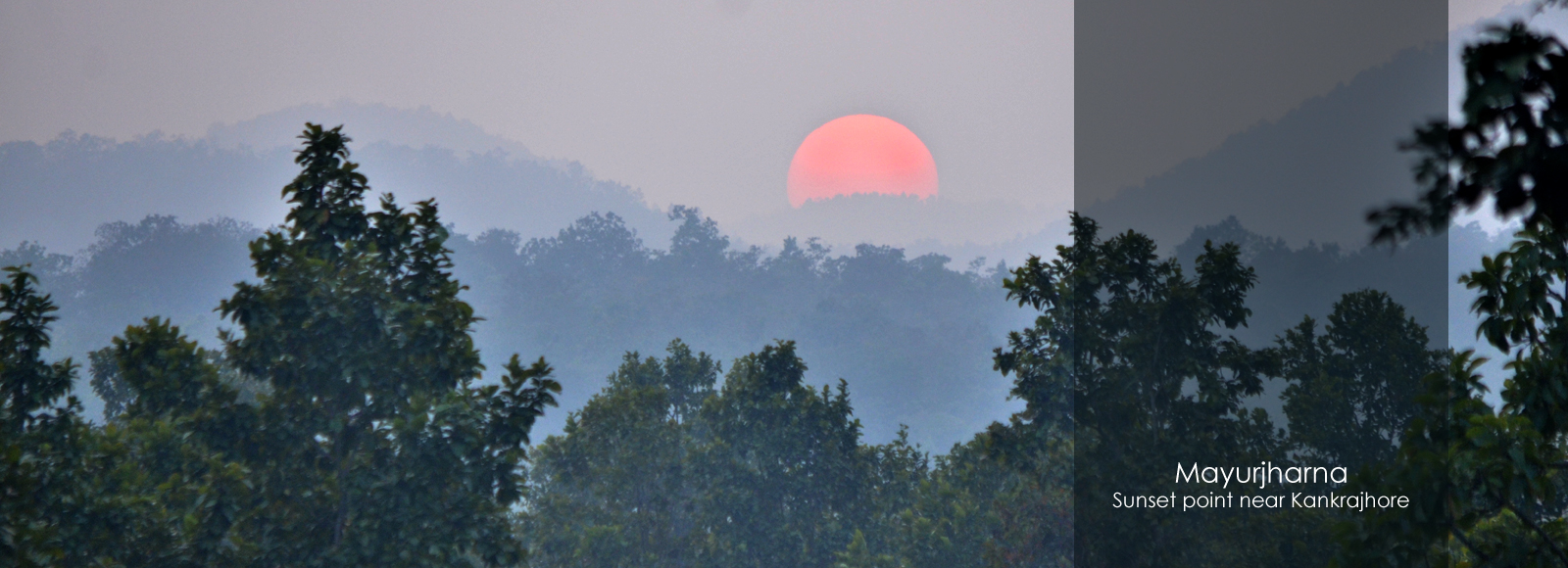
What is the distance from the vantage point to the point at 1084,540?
54.0ft

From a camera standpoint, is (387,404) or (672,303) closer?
(387,404)

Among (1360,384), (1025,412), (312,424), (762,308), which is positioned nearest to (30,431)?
(312,424)

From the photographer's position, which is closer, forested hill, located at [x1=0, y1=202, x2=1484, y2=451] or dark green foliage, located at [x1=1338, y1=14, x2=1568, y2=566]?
dark green foliage, located at [x1=1338, y1=14, x2=1568, y2=566]

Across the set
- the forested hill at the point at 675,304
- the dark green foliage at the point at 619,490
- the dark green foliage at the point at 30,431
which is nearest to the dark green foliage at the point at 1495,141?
the dark green foliage at the point at 30,431

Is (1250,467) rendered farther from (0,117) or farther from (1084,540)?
(0,117)

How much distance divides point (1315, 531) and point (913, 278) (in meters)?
141

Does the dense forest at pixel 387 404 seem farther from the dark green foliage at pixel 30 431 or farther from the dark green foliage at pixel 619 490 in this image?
the dark green foliage at pixel 619 490

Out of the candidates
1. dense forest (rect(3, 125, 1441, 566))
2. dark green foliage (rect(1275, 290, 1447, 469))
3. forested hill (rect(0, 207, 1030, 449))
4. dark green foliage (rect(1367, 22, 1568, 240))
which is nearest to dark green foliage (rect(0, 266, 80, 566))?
dense forest (rect(3, 125, 1441, 566))

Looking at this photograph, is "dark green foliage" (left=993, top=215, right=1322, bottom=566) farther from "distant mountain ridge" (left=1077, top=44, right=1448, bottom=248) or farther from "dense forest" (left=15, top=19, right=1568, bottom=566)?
"distant mountain ridge" (left=1077, top=44, right=1448, bottom=248)

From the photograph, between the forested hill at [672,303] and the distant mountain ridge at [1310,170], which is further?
the forested hill at [672,303]

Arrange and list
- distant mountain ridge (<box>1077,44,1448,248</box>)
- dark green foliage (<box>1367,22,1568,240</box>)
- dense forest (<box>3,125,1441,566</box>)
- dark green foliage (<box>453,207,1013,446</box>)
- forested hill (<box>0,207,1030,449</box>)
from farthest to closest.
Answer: dark green foliage (<box>453,207,1013,446</box>), forested hill (<box>0,207,1030,449</box>), distant mountain ridge (<box>1077,44,1448,248</box>), dense forest (<box>3,125,1441,566</box>), dark green foliage (<box>1367,22,1568,240</box>)

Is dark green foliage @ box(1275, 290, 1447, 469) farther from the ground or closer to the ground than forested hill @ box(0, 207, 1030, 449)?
closer to the ground

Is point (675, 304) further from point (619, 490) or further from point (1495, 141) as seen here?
point (1495, 141)

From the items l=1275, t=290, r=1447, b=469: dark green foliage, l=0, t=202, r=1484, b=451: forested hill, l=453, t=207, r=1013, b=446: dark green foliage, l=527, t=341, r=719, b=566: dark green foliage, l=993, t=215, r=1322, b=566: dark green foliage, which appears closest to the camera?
l=993, t=215, r=1322, b=566: dark green foliage
